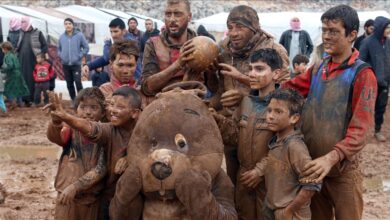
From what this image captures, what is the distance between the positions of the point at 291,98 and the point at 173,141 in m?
0.84

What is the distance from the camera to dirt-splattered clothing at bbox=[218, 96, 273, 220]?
4.20m

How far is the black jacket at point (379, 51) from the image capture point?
1001 cm

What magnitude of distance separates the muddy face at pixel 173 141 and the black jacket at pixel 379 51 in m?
6.82

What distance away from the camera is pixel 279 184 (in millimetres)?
3863

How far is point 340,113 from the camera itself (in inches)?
155

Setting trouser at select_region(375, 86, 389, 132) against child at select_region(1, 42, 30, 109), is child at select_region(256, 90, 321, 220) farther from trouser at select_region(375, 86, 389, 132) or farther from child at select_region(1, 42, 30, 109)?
child at select_region(1, 42, 30, 109)

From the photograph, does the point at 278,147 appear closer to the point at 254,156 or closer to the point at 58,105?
the point at 254,156

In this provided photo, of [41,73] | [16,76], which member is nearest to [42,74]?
[41,73]

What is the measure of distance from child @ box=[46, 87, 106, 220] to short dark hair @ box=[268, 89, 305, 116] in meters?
1.38

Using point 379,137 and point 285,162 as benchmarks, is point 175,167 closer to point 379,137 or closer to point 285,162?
point 285,162

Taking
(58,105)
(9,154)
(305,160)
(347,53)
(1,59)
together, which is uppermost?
(347,53)

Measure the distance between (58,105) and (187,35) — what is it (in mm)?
1419

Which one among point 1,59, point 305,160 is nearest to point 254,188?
point 305,160

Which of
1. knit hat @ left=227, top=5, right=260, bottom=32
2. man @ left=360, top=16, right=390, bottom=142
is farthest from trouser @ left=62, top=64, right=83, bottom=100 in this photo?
knit hat @ left=227, top=5, right=260, bottom=32
